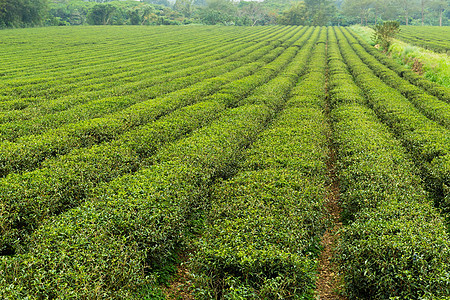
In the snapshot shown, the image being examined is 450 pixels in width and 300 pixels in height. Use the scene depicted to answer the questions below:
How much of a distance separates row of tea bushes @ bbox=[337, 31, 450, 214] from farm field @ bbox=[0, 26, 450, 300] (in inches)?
2.9

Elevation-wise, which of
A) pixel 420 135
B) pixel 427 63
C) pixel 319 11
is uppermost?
pixel 319 11

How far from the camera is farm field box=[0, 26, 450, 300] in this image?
5.50 metres

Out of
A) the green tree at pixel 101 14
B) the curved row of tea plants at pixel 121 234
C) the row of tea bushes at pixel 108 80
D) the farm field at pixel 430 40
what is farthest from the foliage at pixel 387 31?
the green tree at pixel 101 14

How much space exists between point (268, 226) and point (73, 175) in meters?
6.44

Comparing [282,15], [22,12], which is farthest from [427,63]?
[282,15]

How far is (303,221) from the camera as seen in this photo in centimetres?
712

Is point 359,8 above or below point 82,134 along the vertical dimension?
above

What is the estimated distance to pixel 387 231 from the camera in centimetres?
628

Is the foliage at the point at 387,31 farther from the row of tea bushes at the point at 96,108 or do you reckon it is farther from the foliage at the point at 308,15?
the foliage at the point at 308,15

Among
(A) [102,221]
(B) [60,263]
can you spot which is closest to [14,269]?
(B) [60,263]

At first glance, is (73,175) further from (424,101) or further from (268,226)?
(424,101)

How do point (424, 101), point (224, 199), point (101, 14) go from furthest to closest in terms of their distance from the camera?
1. point (101, 14)
2. point (424, 101)
3. point (224, 199)

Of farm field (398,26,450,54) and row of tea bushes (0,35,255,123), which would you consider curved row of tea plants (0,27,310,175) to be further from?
farm field (398,26,450,54)

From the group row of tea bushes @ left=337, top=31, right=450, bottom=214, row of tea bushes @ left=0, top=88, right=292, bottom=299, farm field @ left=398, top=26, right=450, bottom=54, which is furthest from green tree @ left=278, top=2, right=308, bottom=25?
row of tea bushes @ left=0, top=88, right=292, bottom=299
